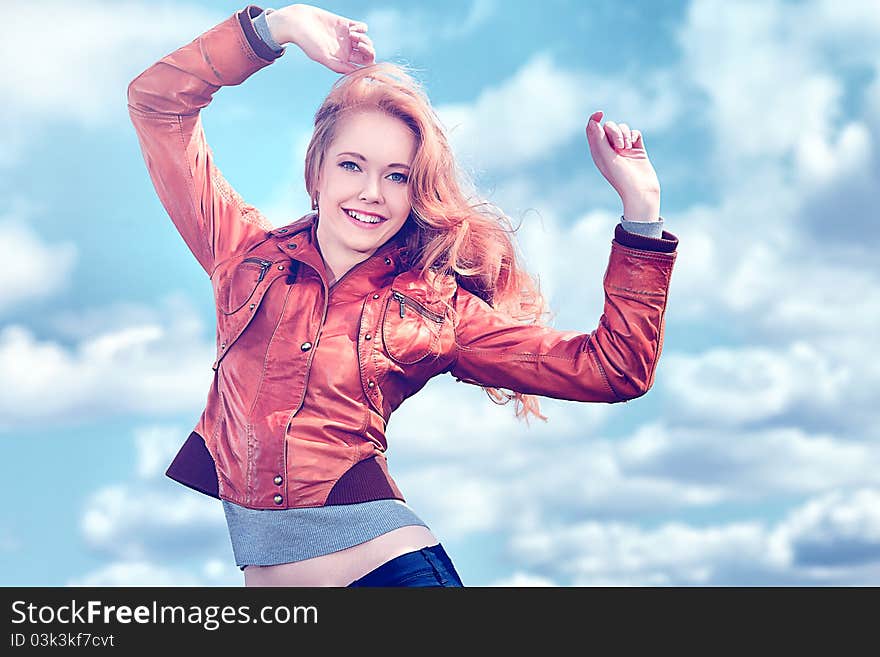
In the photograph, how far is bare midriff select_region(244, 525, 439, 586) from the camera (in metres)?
2.61

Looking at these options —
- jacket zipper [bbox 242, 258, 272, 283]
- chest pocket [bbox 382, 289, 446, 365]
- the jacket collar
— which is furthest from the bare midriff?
jacket zipper [bbox 242, 258, 272, 283]

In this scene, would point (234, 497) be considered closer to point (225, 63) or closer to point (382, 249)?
point (382, 249)

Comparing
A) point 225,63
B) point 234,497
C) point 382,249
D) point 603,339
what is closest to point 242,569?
point 234,497

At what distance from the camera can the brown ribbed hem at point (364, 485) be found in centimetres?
268

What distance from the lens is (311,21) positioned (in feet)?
9.34

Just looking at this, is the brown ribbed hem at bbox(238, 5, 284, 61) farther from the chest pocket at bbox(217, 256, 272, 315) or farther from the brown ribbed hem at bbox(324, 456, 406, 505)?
the brown ribbed hem at bbox(324, 456, 406, 505)

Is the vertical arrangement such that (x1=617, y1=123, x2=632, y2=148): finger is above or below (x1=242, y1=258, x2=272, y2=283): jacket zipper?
above

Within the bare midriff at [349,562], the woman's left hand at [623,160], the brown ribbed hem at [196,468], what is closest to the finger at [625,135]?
the woman's left hand at [623,160]

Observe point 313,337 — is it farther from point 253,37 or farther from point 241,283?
point 253,37

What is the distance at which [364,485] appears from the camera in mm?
2703

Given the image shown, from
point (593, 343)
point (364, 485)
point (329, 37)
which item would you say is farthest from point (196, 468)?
point (329, 37)
